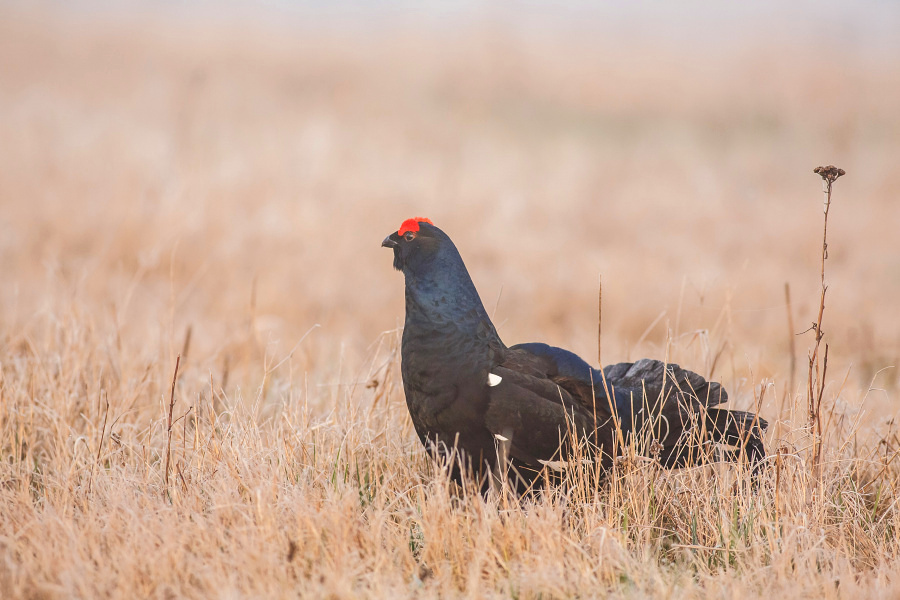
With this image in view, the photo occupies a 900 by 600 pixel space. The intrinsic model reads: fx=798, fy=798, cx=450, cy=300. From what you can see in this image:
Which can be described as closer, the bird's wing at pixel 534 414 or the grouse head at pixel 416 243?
the bird's wing at pixel 534 414

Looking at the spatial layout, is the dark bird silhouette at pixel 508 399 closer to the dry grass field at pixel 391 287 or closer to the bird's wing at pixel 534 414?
the bird's wing at pixel 534 414

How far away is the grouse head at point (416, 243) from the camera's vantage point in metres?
3.03

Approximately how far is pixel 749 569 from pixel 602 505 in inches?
20.6

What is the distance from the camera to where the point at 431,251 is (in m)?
3.03

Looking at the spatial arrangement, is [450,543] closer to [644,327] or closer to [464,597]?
[464,597]

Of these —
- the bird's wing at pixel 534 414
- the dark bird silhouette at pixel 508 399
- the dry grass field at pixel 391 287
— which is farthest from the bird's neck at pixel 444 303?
the dry grass field at pixel 391 287

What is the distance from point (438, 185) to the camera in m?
10.8

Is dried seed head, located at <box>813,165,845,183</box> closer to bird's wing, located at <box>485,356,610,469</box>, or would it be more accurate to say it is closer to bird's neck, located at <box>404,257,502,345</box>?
bird's wing, located at <box>485,356,610,469</box>

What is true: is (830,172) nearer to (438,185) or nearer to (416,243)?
(416,243)

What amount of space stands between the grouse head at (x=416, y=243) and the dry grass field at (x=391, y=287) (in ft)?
2.20

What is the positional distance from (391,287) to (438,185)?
2.92 metres

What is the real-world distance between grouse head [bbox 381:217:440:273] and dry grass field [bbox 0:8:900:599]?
0.67m

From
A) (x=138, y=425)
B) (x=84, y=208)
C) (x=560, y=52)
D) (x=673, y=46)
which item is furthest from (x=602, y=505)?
(x=673, y=46)

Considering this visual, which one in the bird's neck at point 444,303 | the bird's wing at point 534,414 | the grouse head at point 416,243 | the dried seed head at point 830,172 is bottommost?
the bird's wing at point 534,414
